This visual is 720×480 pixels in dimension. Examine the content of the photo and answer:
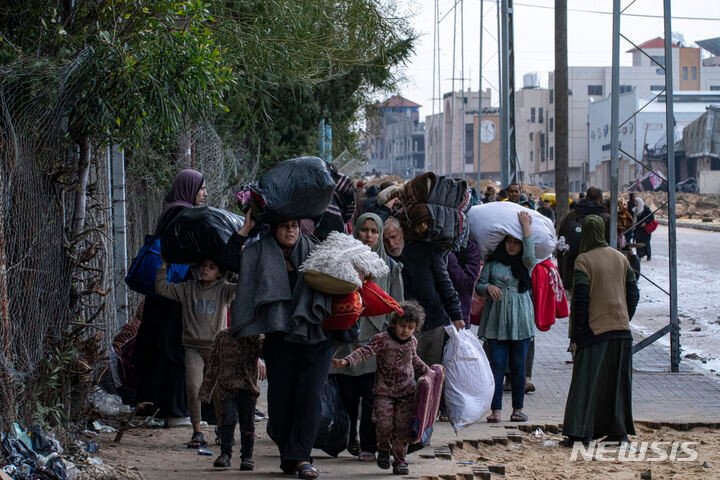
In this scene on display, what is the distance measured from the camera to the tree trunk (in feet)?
24.2

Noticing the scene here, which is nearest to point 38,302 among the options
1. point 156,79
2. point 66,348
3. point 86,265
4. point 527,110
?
point 66,348

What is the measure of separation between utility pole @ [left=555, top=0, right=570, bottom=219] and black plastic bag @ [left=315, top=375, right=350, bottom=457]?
14625 mm

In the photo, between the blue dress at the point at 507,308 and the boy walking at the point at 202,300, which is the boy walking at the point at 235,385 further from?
the blue dress at the point at 507,308

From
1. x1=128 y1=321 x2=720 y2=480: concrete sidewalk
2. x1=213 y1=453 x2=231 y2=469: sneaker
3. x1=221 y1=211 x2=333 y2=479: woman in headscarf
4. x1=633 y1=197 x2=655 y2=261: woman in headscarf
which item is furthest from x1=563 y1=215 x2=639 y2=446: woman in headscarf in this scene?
x1=633 y1=197 x2=655 y2=261: woman in headscarf

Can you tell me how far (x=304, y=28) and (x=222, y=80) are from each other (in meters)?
4.69

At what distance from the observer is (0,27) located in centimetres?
863

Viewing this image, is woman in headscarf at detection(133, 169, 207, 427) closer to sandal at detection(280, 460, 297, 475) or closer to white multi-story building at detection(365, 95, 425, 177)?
sandal at detection(280, 460, 297, 475)

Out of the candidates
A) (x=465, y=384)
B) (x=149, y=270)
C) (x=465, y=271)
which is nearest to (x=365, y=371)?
(x=465, y=384)

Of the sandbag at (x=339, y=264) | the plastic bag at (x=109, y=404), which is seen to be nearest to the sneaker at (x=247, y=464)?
the sandbag at (x=339, y=264)

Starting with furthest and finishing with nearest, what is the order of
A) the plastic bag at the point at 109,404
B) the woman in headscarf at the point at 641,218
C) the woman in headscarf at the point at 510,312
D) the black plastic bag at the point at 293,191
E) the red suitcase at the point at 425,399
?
the woman in headscarf at the point at 641,218, the woman in headscarf at the point at 510,312, the plastic bag at the point at 109,404, the red suitcase at the point at 425,399, the black plastic bag at the point at 293,191

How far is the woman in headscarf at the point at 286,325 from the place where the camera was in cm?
670

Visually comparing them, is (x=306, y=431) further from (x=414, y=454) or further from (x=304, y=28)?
(x=304, y=28)

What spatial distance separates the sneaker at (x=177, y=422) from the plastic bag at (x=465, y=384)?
6.66ft

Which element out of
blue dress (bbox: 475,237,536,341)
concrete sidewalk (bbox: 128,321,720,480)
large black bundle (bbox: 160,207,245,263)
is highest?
large black bundle (bbox: 160,207,245,263)
